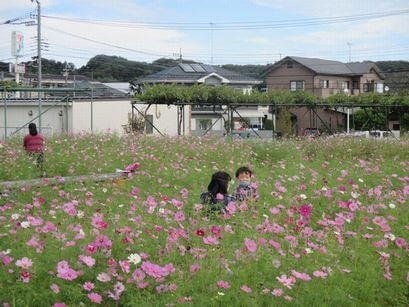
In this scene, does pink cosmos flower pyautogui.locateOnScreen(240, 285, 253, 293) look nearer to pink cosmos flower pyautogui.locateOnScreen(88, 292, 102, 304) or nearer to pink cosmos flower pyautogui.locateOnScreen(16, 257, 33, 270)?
pink cosmos flower pyautogui.locateOnScreen(88, 292, 102, 304)

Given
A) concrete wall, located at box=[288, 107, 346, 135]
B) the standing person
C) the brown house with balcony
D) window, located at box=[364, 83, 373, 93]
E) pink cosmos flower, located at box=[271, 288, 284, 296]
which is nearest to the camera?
pink cosmos flower, located at box=[271, 288, 284, 296]

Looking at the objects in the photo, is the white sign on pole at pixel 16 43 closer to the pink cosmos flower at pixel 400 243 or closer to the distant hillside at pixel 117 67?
the distant hillside at pixel 117 67

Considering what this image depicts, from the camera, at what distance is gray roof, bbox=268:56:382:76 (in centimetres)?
5247

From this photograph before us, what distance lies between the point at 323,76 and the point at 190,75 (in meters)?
13.1

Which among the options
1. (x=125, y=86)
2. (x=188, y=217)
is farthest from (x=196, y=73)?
(x=188, y=217)

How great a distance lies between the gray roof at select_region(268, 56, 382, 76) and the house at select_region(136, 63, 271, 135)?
198 inches

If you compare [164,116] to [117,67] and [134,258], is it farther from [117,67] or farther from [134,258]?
[117,67]

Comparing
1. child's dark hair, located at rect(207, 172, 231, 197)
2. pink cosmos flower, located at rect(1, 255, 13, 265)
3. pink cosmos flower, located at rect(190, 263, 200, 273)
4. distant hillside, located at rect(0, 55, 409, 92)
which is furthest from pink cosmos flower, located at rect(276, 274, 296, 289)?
distant hillside, located at rect(0, 55, 409, 92)

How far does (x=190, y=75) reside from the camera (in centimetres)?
4762

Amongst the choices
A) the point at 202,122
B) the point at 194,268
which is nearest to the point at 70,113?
the point at 202,122

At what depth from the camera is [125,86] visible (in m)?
56.8

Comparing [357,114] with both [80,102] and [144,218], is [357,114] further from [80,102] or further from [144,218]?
A: [144,218]

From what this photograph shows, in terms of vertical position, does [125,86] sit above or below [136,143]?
above

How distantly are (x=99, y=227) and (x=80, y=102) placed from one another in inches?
990
